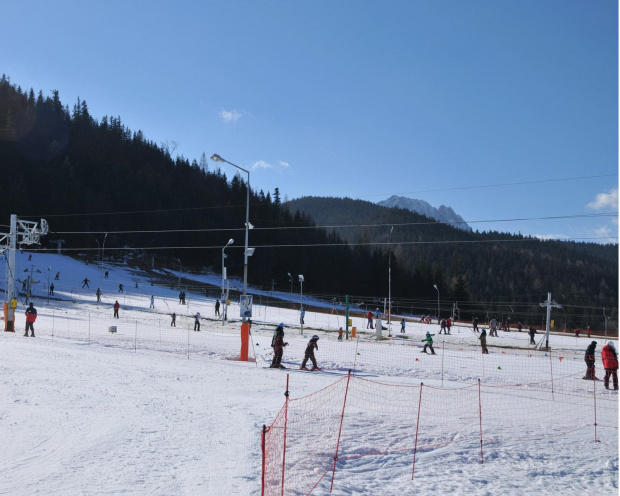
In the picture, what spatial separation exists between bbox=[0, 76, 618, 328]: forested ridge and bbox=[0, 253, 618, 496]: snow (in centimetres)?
7277

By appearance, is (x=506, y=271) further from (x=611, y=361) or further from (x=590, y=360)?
(x=611, y=361)

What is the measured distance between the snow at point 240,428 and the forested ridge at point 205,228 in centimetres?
7277

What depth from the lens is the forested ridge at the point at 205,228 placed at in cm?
10556

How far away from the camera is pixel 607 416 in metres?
11.8

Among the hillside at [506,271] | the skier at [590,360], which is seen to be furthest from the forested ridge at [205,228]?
the skier at [590,360]

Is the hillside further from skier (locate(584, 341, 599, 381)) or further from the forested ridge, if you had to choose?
skier (locate(584, 341, 599, 381))

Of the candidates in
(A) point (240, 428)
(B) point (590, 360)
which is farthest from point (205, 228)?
(A) point (240, 428)

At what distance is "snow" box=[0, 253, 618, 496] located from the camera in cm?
661

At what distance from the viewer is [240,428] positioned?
8.73 metres

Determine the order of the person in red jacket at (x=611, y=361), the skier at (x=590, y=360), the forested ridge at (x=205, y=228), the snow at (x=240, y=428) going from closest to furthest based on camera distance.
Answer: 1. the snow at (x=240, y=428)
2. the person in red jacket at (x=611, y=361)
3. the skier at (x=590, y=360)
4. the forested ridge at (x=205, y=228)

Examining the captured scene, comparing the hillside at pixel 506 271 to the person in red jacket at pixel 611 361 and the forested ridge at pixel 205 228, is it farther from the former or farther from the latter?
the person in red jacket at pixel 611 361

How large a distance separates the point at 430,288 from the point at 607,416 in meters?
93.8

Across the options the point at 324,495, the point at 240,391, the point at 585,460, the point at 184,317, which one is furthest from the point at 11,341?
the point at 184,317

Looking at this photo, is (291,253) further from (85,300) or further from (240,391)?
(240,391)
